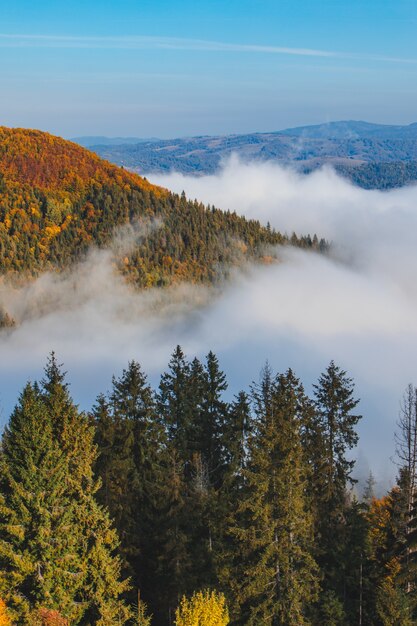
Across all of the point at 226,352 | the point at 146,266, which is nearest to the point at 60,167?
the point at 146,266

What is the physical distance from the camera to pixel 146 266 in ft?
523

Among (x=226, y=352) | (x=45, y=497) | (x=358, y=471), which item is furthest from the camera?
(x=226, y=352)

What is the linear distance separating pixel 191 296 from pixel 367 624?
14008 centimetres

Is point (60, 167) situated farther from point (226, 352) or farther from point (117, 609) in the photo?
point (117, 609)

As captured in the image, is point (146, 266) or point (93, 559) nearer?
point (93, 559)

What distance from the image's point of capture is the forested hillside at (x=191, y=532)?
24266 millimetres

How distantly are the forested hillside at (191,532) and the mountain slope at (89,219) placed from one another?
393 ft

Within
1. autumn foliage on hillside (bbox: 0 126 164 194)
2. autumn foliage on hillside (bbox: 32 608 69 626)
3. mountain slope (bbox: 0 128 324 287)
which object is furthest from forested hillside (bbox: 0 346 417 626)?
autumn foliage on hillside (bbox: 0 126 164 194)

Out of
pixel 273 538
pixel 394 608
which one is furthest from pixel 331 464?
pixel 273 538

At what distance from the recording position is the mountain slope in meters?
158

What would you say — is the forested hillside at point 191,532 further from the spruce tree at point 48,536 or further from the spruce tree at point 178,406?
the spruce tree at point 178,406

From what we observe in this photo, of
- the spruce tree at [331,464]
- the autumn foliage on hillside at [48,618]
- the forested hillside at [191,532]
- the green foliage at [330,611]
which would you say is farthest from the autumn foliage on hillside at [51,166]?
the autumn foliage on hillside at [48,618]

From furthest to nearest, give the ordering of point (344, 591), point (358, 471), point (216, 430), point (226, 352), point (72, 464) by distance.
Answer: point (226, 352) < point (358, 471) < point (216, 430) < point (344, 591) < point (72, 464)

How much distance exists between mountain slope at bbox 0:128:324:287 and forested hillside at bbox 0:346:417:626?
393 ft
